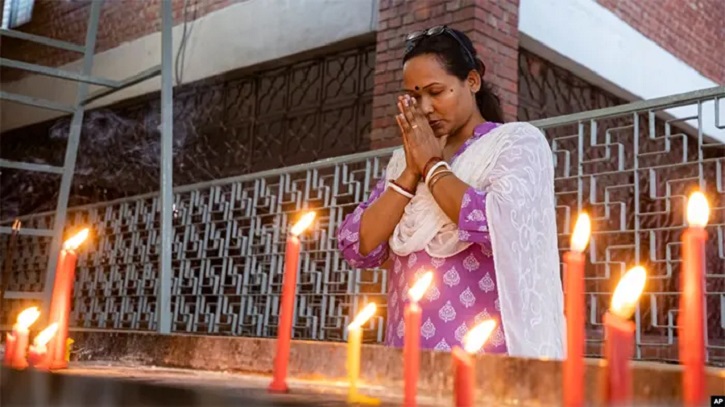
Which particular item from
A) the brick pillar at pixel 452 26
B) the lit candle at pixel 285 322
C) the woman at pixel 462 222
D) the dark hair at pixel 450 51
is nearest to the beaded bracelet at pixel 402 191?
the woman at pixel 462 222

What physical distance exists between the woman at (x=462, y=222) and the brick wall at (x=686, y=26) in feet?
16.0

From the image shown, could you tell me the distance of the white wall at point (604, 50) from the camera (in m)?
5.35

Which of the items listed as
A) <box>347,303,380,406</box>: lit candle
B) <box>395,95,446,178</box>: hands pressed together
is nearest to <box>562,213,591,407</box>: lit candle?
<box>347,303,380,406</box>: lit candle

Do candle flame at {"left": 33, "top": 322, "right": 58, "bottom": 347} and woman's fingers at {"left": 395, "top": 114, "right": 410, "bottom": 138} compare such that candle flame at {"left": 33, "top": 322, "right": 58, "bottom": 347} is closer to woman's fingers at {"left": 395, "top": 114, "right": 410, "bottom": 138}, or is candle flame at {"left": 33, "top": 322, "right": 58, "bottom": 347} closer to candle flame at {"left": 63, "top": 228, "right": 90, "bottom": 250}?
candle flame at {"left": 63, "top": 228, "right": 90, "bottom": 250}

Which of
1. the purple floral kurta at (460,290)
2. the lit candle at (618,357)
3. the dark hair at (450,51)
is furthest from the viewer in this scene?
the dark hair at (450,51)

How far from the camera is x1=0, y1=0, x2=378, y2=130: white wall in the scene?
5395mm

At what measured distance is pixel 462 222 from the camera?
152cm

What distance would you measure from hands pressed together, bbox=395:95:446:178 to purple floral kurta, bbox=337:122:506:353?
0.15 meters

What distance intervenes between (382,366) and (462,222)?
69 cm

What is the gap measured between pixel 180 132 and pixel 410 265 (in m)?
5.45

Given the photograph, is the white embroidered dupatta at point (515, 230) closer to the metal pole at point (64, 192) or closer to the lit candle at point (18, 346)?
the lit candle at point (18, 346)

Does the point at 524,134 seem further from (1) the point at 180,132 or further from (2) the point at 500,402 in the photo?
(1) the point at 180,132

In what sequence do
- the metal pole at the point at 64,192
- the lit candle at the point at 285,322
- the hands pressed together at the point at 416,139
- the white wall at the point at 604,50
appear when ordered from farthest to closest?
1. the white wall at the point at 604,50
2. the metal pole at the point at 64,192
3. the hands pressed together at the point at 416,139
4. the lit candle at the point at 285,322

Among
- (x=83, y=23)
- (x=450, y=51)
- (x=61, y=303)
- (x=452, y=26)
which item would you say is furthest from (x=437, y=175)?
(x=83, y=23)
